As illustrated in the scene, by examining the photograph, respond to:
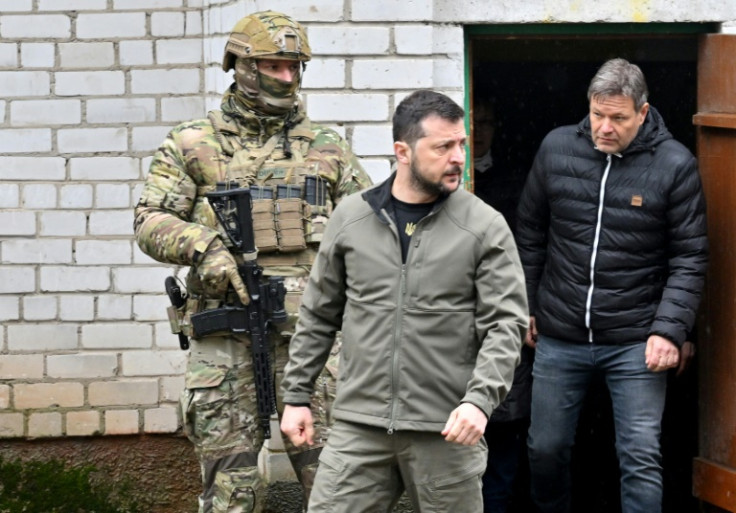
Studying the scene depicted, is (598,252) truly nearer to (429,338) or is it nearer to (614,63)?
(614,63)

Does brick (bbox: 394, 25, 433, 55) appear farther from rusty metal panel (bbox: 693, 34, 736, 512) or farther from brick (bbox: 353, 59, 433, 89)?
rusty metal panel (bbox: 693, 34, 736, 512)

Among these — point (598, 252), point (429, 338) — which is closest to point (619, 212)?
point (598, 252)

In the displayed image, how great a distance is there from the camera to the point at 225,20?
627 centimetres

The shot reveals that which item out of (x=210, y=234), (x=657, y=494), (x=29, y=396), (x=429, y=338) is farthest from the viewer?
(x=29, y=396)

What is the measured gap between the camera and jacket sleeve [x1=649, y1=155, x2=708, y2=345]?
203 inches

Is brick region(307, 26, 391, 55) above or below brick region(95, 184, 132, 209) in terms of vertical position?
above

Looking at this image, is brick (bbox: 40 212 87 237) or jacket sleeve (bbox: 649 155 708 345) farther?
brick (bbox: 40 212 87 237)

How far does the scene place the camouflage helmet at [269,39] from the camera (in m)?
4.98

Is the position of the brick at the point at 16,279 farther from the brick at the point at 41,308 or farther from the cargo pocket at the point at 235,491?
the cargo pocket at the point at 235,491

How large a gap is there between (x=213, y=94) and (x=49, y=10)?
3.04 ft

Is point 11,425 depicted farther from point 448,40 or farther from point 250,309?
point 448,40

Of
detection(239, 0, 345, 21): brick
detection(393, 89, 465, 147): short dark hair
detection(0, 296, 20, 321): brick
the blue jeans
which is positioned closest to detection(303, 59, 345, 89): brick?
detection(239, 0, 345, 21): brick

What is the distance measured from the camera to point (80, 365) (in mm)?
6742

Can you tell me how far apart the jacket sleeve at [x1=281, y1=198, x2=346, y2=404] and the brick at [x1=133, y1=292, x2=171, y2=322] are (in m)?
2.51
